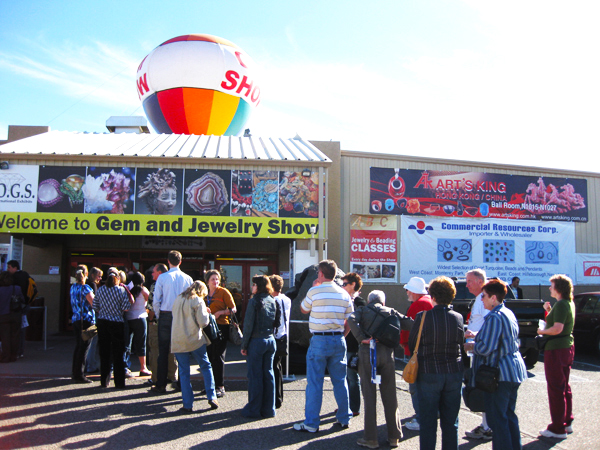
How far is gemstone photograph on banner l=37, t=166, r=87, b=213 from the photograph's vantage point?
1089 centimetres

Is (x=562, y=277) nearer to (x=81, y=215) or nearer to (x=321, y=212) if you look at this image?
(x=321, y=212)

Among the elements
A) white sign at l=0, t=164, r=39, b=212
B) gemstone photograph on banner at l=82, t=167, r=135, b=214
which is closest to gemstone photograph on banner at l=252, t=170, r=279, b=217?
gemstone photograph on banner at l=82, t=167, r=135, b=214

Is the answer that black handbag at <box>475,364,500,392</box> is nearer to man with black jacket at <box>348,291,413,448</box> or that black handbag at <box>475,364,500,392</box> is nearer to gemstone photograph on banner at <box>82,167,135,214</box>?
man with black jacket at <box>348,291,413,448</box>

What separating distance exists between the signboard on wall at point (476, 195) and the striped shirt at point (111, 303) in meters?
9.23

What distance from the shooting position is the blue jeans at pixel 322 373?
5.47 meters

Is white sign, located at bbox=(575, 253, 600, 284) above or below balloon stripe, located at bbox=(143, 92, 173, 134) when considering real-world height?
below

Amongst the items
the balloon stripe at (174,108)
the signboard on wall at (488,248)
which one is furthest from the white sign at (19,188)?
the signboard on wall at (488,248)

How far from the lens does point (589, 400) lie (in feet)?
23.5

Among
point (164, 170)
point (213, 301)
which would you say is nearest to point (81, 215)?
point (164, 170)

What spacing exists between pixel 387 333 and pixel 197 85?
12.8m

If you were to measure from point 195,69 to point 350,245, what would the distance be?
7.51 meters

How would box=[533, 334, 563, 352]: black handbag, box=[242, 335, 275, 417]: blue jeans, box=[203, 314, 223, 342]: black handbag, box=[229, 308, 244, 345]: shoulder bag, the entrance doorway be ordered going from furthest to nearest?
the entrance doorway → box=[229, 308, 244, 345]: shoulder bag → box=[203, 314, 223, 342]: black handbag → box=[242, 335, 275, 417]: blue jeans → box=[533, 334, 563, 352]: black handbag

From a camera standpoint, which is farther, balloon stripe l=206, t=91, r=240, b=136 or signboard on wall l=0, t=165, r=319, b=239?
balloon stripe l=206, t=91, r=240, b=136

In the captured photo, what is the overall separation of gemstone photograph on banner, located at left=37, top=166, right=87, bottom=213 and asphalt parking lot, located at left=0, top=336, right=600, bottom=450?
3.92m
